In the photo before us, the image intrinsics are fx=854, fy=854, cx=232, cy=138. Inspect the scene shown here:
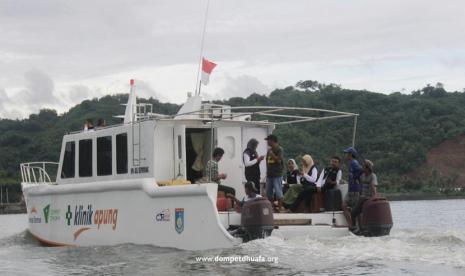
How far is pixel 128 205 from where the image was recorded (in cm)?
1582

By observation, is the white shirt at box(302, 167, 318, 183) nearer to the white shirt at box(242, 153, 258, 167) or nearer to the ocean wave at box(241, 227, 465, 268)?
the white shirt at box(242, 153, 258, 167)

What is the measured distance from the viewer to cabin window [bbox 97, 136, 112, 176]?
1706 cm

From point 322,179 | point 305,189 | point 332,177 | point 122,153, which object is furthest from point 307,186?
point 122,153

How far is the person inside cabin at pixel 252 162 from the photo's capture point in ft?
52.6

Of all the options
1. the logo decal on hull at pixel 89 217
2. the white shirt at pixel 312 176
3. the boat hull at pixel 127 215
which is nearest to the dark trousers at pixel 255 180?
the white shirt at pixel 312 176

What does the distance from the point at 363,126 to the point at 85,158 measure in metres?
41.9

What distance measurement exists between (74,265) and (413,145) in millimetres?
49786

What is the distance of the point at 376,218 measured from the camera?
1473 cm

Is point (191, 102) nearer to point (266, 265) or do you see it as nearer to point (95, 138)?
point (95, 138)

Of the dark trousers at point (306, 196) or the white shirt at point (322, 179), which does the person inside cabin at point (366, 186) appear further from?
the dark trousers at point (306, 196)

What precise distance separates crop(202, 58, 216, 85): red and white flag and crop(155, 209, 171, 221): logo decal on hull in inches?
129

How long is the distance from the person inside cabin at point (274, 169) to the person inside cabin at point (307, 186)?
1.31 feet

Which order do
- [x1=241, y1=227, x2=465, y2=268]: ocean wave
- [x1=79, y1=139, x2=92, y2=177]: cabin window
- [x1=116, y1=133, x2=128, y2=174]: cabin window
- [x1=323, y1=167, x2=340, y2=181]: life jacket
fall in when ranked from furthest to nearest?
[x1=79, y1=139, x2=92, y2=177]: cabin window < [x1=116, y1=133, x2=128, y2=174]: cabin window < [x1=323, y1=167, x2=340, y2=181]: life jacket < [x1=241, y1=227, x2=465, y2=268]: ocean wave

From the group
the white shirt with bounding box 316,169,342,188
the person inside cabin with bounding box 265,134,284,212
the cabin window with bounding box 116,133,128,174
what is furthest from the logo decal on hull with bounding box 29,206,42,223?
the white shirt with bounding box 316,169,342,188
